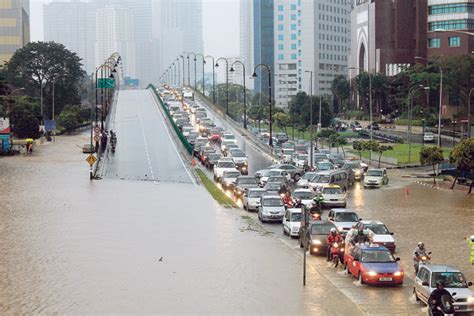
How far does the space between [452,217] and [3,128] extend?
43.9 meters

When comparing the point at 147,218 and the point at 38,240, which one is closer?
the point at 38,240

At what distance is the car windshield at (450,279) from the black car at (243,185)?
27.1 meters

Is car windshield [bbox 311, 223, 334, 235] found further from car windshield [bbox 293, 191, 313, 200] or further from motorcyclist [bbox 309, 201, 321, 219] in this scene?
car windshield [bbox 293, 191, 313, 200]

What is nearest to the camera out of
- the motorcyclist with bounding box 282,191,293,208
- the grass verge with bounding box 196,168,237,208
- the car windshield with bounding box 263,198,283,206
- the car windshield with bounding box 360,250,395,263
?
the car windshield with bounding box 360,250,395,263

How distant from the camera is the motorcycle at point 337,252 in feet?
93.8

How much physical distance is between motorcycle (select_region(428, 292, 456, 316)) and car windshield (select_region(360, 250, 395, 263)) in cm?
549

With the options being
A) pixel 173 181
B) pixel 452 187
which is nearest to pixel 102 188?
pixel 173 181

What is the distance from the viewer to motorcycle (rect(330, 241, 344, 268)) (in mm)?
28594

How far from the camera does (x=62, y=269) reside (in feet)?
89.7

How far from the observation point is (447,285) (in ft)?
72.6

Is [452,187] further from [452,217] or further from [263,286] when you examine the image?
[263,286]

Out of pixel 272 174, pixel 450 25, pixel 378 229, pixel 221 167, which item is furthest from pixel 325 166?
pixel 450 25

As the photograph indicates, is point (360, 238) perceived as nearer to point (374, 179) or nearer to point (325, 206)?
point (325, 206)

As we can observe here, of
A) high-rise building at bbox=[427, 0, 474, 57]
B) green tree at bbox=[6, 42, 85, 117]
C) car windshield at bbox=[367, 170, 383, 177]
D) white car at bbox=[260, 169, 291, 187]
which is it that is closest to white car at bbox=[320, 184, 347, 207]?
white car at bbox=[260, 169, 291, 187]
